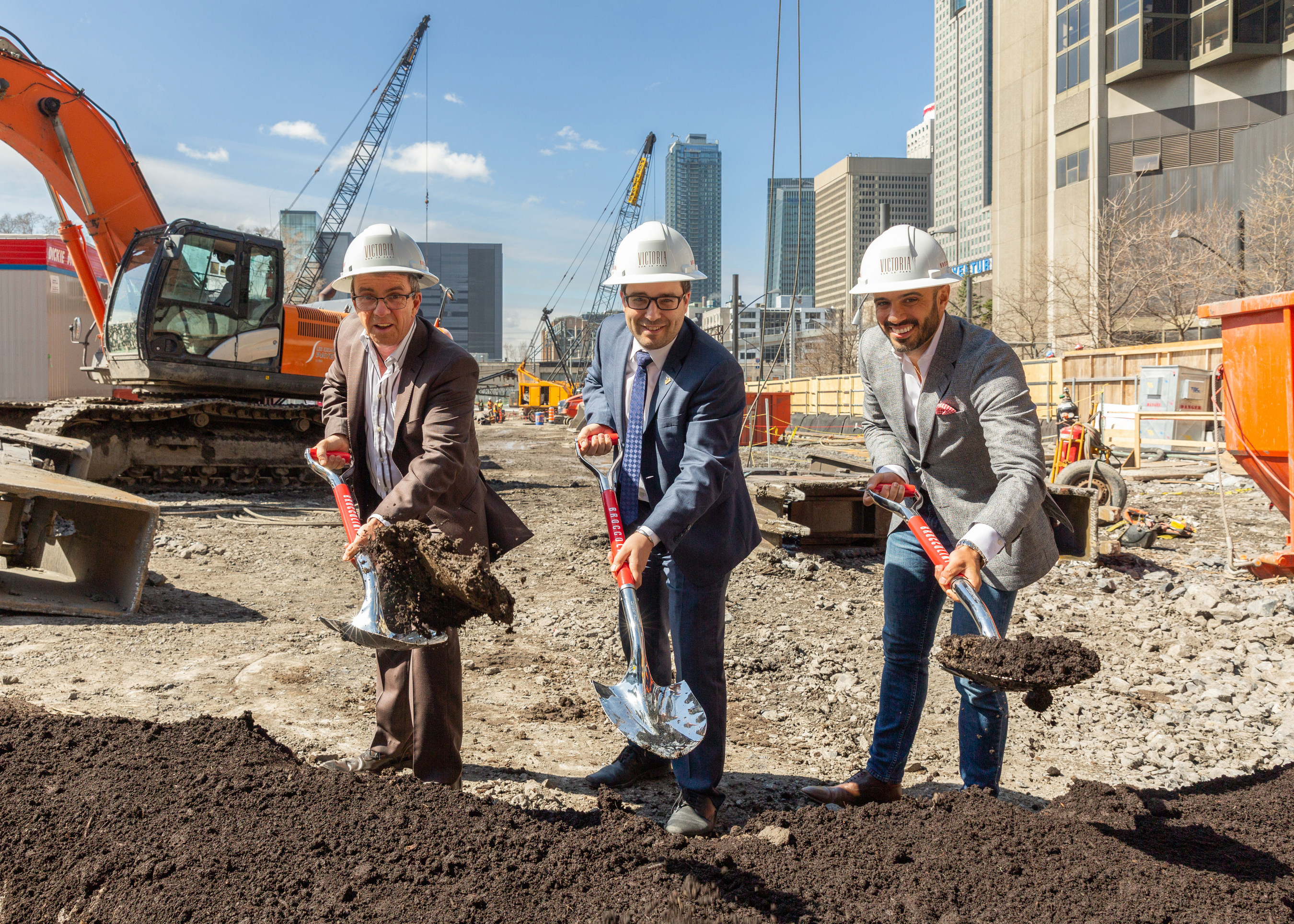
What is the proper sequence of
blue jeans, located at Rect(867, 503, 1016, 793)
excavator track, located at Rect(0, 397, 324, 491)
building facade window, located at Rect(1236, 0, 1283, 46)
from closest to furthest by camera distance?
blue jeans, located at Rect(867, 503, 1016, 793) → excavator track, located at Rect(0, 397, 324, 491) → building facade window, located at Rect(1236, 0, 1283, 46)

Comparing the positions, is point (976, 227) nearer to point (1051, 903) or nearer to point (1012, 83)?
point (1012, 83)

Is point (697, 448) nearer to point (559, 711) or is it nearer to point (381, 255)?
point (381, 255)

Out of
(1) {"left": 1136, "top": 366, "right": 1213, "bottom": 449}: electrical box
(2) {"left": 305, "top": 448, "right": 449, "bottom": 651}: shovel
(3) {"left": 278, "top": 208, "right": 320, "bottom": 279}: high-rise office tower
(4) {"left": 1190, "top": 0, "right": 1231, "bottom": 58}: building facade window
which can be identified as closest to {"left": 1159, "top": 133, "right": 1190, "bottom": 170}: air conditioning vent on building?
(4) {"left": 1190, "top": 0, "right": 1231, "bottom": 58}: building facade window

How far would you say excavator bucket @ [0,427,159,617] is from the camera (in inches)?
223

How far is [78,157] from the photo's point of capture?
11.5 m

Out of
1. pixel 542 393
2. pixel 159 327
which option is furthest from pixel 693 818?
pixel 542 393

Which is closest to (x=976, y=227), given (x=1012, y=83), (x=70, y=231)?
(x=1012, y=83)

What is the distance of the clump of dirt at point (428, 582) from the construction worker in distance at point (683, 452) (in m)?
0.50

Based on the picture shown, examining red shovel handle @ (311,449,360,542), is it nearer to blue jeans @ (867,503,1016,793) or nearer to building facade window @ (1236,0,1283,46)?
blue jeans @ (867,503,1016,793)

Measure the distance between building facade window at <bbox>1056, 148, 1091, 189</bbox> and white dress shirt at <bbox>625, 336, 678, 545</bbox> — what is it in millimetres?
53264

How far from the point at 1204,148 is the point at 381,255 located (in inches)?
2066

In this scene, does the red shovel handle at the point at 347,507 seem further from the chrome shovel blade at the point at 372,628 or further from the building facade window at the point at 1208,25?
the building facade window at the point at 1208,25

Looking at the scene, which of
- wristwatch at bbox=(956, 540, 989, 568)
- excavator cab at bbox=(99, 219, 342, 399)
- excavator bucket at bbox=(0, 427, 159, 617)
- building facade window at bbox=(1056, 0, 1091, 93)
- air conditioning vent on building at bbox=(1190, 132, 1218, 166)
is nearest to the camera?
wristwatch at bbox=(956, 540, 989, 568)

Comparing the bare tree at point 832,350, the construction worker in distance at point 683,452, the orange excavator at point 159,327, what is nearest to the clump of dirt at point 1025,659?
the construction worker in distance at point 683,452
